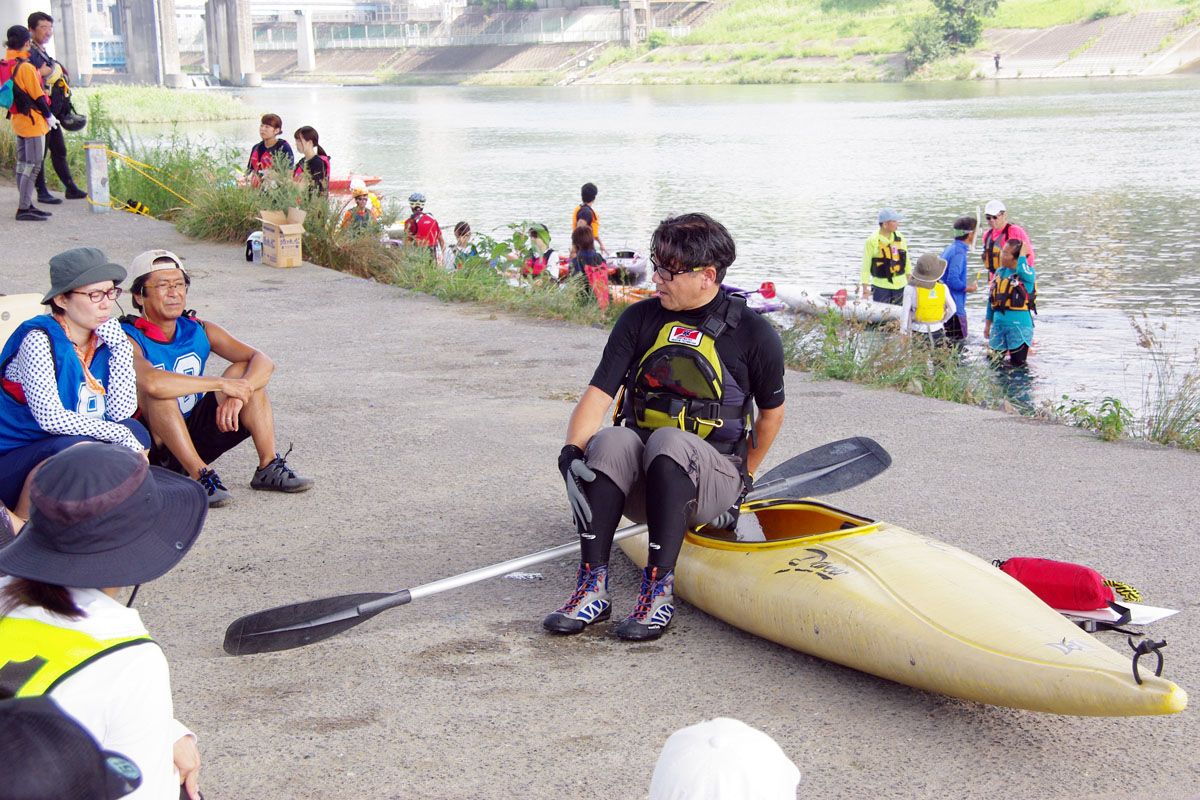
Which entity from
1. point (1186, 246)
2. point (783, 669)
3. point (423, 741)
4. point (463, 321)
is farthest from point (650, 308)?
point (1186, 246)

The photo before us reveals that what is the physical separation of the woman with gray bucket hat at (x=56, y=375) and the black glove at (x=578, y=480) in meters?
1.60

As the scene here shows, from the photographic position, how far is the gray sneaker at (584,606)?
3.67 meters

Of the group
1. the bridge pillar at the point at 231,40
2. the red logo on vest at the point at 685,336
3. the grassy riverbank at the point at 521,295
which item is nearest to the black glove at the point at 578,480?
the red logo on vest at the point at 685,336

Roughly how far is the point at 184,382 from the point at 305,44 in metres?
114

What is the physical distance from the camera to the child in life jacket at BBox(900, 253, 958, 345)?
34.5ft

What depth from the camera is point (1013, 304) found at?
10.4 meters

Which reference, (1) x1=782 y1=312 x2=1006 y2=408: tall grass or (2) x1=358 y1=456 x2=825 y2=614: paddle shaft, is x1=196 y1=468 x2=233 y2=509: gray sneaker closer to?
(2) x1=358 y1=456 x2=825 y2=614: paddle shaft

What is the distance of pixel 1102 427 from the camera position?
6.33 meters

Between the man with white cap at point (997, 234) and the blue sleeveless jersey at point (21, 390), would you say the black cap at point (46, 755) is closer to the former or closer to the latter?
the blue sleeveless jersey at point (21, 390)

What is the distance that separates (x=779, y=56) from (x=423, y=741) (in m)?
85.3

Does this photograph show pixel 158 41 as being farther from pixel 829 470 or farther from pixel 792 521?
pixel 792 521

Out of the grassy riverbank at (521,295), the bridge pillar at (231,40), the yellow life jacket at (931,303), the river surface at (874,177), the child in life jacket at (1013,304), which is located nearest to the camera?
the grassy riverbank at (521,295)

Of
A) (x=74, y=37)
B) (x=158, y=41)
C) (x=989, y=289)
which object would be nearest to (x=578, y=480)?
(x=989, y=289)

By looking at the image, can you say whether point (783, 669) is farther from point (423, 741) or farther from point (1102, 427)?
point (1102, 427)
